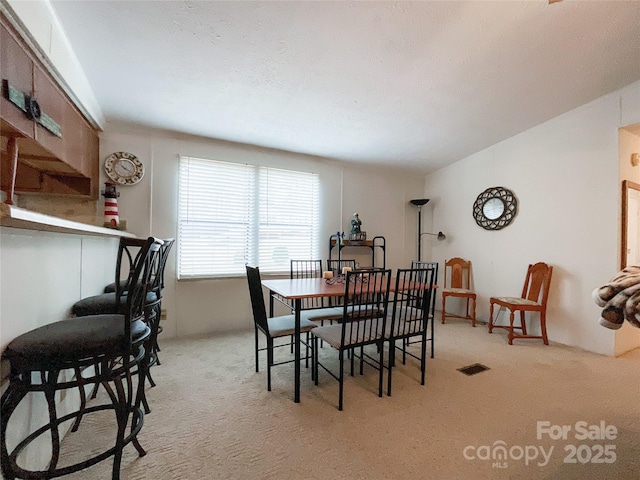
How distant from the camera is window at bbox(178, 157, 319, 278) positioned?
11.1 feet

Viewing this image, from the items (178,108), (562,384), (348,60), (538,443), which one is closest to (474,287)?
(562,384)

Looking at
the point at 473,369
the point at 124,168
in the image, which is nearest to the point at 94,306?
the point at 124,168

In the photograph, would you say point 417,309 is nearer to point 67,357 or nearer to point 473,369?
point 473,369

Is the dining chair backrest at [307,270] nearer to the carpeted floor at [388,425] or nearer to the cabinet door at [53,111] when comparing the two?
the carpeted floor at [388,425]

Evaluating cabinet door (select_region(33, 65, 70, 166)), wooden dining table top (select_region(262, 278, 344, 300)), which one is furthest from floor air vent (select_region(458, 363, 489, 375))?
cabinet door (select_region(33, 65, 70, 166))

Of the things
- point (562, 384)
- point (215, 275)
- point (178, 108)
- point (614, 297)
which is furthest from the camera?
point (215, 275)

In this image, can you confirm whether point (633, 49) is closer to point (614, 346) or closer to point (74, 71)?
point (614, 346)

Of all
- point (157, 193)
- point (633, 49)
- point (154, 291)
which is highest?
point (633, 49)

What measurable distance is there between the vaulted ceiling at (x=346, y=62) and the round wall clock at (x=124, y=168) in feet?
1.32

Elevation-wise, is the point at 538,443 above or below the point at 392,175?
below

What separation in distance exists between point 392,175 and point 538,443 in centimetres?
401

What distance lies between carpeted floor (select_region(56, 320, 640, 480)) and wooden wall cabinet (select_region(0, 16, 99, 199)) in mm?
1778

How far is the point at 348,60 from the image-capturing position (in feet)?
7.27

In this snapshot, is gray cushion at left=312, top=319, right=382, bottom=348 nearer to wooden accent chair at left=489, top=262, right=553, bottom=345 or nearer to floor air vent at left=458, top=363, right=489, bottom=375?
floor air vent at left=458, top=363, right=489, bottom=375
